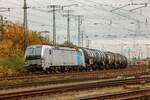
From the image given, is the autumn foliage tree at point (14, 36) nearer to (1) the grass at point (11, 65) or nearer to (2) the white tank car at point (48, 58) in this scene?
(1) the grass at point (11, 65)

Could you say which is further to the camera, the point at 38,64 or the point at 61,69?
the point at 61,69

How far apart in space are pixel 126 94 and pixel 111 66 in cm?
4896

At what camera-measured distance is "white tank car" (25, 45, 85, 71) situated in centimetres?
4397

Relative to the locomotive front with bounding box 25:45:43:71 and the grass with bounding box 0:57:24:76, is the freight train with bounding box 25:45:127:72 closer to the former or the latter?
the locomotive front with bounding box 25:45:43:71

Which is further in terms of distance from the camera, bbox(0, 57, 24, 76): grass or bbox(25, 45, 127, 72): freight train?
bbox(0, 57, 24, 76): grass

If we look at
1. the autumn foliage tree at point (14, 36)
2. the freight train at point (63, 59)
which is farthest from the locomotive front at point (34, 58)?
the autumn foliage tree at point (14, 36)

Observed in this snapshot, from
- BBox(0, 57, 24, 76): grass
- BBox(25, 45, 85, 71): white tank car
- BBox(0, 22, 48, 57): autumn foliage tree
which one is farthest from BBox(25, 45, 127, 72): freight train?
BBox(0, 22, 48, 57): autumn foliage tree

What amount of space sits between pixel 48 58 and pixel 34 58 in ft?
4.92

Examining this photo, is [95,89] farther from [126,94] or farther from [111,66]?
[111,66]

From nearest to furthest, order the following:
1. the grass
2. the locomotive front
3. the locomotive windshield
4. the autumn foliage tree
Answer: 1. the locomotive front
2. the locomotive windshield
3. the grass
4. the autumn foliage tree

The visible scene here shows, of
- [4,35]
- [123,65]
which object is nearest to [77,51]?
[123,65]

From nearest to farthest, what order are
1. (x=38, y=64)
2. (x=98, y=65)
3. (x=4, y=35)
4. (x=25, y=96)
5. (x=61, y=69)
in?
(x=25, y=96)
(x=38, y=64)
(x=61, y=69)
(x=98, y=65)
(x=4, y=35)

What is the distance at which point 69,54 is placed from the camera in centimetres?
5122

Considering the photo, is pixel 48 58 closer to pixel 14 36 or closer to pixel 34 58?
pixel 34 58
